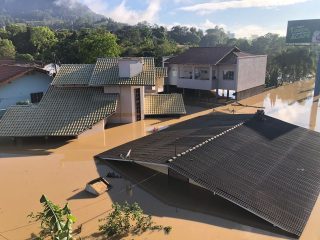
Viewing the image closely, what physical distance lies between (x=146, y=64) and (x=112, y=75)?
2.95 metres

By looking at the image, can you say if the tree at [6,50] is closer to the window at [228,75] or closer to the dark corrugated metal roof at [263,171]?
the window at [228,75]

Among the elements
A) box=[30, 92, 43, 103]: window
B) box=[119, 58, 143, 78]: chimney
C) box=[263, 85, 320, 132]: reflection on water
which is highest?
box=[119, 58, 143, 78]: chimney

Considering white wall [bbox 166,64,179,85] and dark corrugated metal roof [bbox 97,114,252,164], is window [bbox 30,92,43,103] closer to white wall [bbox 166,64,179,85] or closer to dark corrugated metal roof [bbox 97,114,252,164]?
dark corrugated metal roof [bbox 97,114,252,164]

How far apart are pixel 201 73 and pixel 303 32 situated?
16.5 m

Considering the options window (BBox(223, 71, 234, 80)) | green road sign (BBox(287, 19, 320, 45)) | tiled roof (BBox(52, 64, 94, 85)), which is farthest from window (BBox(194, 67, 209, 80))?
green road sign (BBox(287, 19, 320, 45))

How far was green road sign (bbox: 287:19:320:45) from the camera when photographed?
3910 centimetres

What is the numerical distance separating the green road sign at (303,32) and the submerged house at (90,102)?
22.4 meters

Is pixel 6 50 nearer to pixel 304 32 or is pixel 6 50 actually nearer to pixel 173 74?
pixel 173 74

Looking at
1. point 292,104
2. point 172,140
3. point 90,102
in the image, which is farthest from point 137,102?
point 292,104

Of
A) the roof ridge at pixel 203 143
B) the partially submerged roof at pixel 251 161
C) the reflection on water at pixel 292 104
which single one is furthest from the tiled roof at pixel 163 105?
the roof ridge at pixel 203 143

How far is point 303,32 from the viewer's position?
1591 inches

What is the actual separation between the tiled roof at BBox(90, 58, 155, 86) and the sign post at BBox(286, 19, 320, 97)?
80.0ft

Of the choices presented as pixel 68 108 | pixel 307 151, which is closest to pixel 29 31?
pixel 68 108

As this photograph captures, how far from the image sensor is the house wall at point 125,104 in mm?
23625
